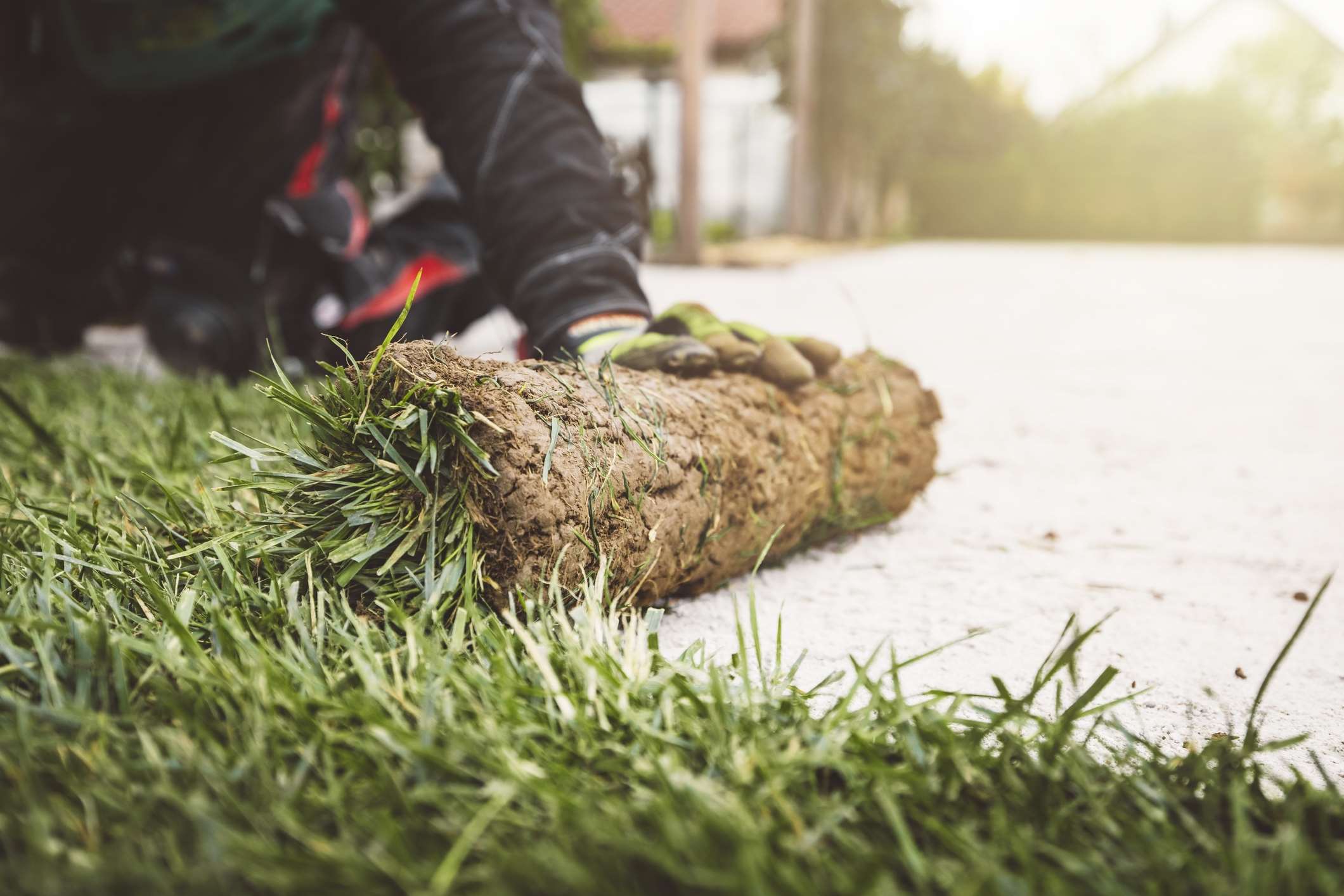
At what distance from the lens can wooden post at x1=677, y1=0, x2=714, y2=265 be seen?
6715 mm

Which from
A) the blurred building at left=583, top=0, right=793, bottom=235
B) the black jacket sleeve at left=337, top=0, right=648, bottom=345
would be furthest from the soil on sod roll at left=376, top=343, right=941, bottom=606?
the blurred building at left=583, top=0, right=793, bottom=235

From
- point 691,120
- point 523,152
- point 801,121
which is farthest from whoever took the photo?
point 801,121

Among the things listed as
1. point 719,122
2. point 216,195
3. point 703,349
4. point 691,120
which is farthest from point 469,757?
point 719,122

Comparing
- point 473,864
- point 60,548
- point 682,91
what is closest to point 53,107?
point 60,548

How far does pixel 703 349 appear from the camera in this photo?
136 cm

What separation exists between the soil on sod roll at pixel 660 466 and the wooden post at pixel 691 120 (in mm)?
5741

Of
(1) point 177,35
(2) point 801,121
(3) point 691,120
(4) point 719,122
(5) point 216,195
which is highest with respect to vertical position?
(4) point 719,122

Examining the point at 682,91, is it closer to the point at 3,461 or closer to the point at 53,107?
the point at 53,107

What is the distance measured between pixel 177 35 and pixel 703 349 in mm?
1458

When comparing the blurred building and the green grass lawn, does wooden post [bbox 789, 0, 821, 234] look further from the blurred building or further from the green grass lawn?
the green grass lawn

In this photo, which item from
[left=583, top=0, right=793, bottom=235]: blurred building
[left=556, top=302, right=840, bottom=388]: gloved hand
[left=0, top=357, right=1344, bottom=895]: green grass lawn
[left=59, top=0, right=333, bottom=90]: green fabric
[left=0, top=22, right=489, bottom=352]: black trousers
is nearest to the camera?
[left=0, top=357, right=1344, bottom=895]: green grass lawn

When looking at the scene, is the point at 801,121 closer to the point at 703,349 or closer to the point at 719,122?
the point at 719,122

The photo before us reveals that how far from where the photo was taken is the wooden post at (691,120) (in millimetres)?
6715

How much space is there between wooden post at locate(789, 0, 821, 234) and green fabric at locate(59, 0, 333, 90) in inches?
330
